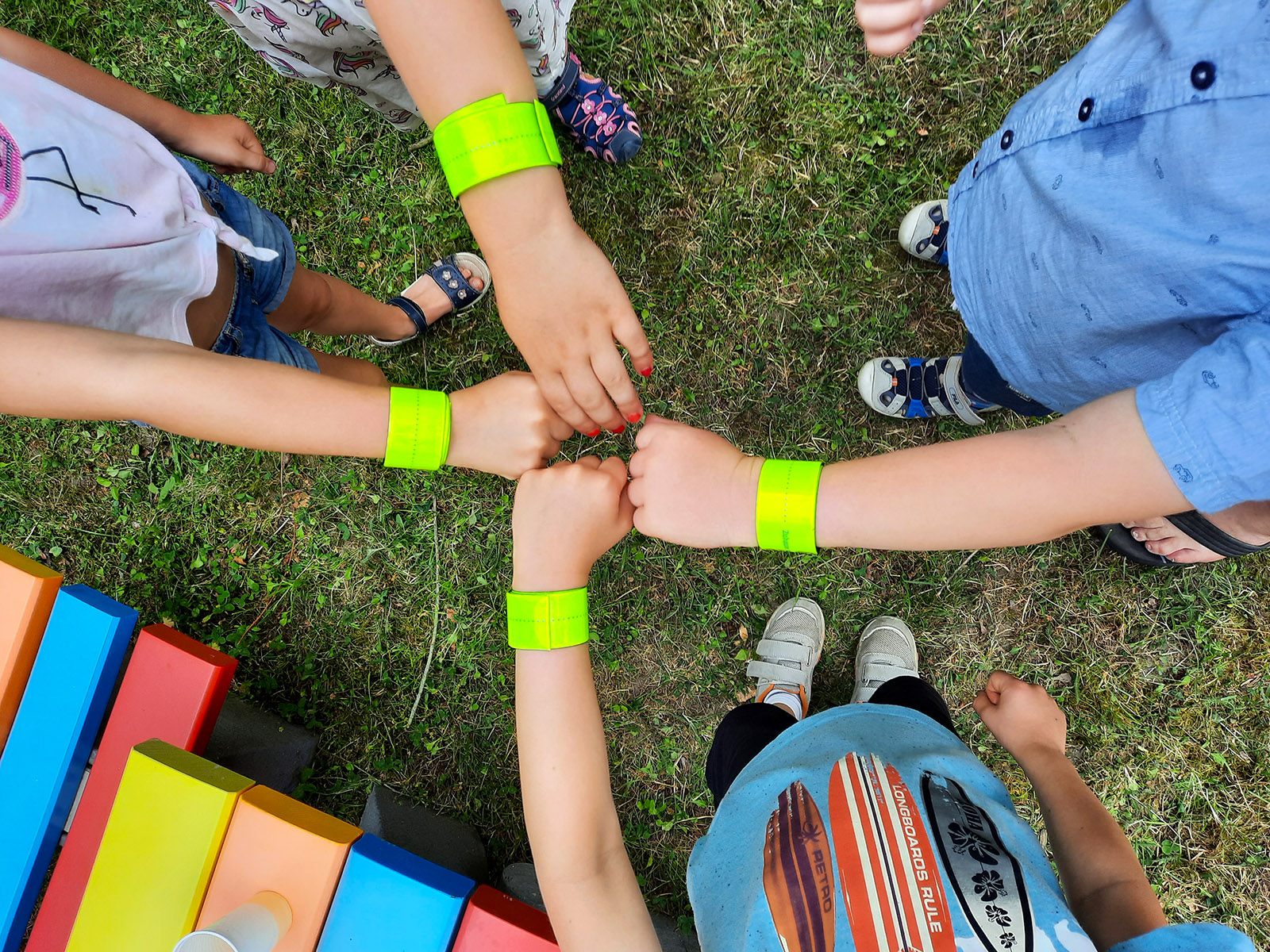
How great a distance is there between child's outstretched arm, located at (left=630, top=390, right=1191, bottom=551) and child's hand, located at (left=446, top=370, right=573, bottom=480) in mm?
267

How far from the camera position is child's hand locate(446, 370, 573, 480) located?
1606mm

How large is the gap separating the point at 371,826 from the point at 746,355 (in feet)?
7.04

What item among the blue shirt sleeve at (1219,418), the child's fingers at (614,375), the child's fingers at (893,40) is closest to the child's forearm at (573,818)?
the child's fingers at (614,375)

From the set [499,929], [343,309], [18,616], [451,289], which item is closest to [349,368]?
[343,309]

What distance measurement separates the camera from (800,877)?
4.31ft

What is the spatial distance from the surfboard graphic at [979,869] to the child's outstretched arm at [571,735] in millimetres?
535

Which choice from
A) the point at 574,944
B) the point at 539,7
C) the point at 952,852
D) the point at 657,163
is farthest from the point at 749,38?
the point at 574,944

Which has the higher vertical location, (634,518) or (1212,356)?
(1212,356)

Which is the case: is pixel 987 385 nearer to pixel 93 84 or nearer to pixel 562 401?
pixel 562 401

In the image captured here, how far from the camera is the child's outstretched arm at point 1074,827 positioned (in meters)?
1.51

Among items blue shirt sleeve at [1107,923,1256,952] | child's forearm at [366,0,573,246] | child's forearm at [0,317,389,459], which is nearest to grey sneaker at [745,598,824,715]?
blue shirt sleeve at [1107,923,1256,952]

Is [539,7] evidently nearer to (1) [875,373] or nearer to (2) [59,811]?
(1) [875,373]

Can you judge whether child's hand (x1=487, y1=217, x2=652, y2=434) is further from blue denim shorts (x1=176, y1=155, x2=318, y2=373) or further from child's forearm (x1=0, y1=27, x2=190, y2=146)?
child's forearm (x1=0, y1=27, x2=190, y2=146)

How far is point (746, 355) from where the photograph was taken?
8.30 ft
